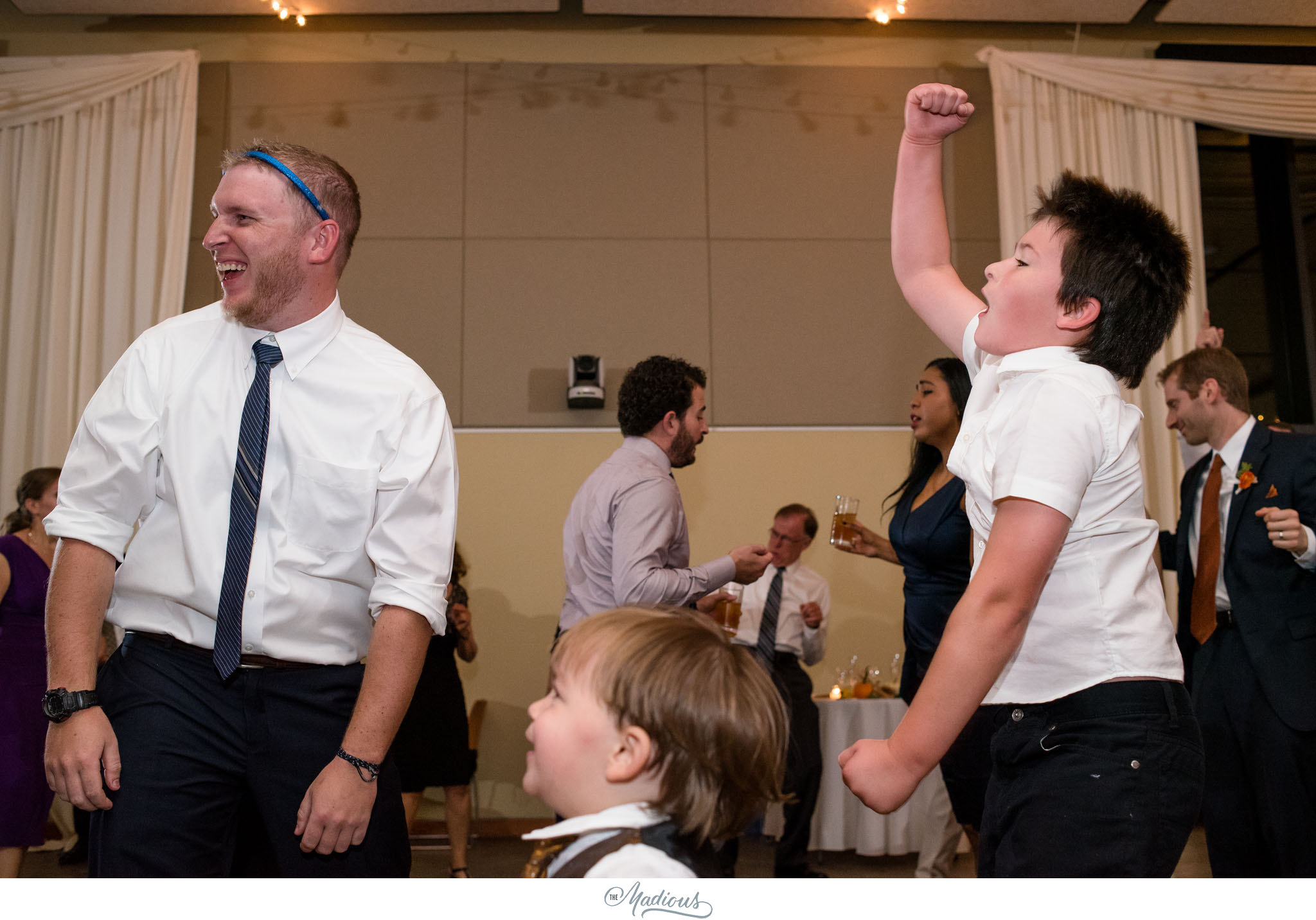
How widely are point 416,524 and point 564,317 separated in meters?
3.97

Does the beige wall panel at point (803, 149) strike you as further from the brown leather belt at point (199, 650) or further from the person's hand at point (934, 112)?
the brown leather belt at point (199, 650)

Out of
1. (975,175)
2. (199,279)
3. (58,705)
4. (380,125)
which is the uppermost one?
(380,125)

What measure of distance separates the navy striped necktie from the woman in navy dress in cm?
158

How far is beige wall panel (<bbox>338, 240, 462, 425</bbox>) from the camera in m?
5.44

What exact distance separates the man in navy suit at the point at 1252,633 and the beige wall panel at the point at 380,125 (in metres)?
3.88

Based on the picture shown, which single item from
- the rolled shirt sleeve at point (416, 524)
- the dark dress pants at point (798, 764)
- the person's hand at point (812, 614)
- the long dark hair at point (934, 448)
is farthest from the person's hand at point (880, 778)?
the person's hand at point (812, 614)

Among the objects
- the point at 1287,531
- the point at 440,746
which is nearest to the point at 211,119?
the point at 440,746

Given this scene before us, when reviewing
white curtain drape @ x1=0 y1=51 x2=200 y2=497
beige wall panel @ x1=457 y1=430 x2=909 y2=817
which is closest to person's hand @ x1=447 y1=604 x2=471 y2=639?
beige wall panel @ x1=457 y1=430 x2=909 y2=817

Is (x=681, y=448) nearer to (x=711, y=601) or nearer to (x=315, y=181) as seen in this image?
(x=711, y=601)

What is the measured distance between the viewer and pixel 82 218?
544cm

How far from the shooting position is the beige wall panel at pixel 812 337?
5.50 m
